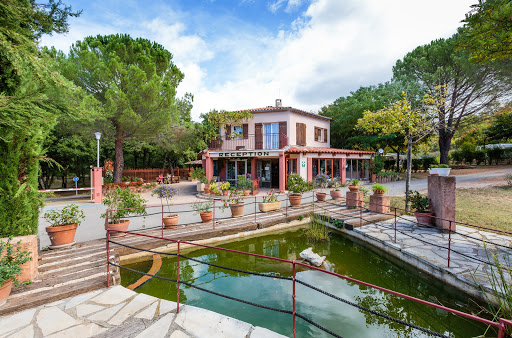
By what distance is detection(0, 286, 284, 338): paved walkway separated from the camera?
2.80 m

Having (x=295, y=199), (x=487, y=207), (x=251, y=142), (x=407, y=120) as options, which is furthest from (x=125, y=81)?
(x=487, y=207)

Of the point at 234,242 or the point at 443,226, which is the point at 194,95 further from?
the point at 443,226

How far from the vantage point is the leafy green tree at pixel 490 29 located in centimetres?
468

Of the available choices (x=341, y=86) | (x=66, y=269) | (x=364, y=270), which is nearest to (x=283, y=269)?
(x=364, y=270)

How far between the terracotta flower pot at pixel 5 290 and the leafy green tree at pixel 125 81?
12116 millimetres

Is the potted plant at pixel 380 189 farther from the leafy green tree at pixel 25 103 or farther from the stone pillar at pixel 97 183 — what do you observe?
the stone pillar at pixel 97 183

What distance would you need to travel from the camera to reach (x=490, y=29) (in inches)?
192

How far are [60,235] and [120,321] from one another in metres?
3.79

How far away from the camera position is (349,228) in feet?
26.1

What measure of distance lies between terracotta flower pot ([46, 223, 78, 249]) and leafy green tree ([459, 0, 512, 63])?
10240 mm

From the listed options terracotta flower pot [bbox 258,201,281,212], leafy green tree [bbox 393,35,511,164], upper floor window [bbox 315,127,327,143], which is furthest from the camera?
upper floor window [bbox 315,127,327,143]

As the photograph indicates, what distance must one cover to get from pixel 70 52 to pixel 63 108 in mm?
13997

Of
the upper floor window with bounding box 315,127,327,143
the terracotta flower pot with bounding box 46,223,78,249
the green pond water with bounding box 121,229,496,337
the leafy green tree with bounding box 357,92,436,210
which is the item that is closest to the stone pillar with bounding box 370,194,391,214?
the leafy green tree with bounding box 357,92,436,210

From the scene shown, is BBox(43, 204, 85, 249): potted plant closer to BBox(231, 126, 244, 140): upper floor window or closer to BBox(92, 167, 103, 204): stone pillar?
BBox(92, 167, 103, 204): stone pillar
